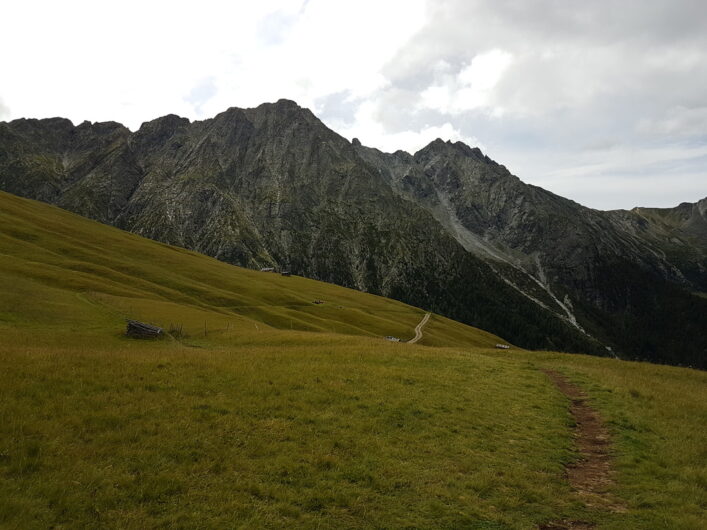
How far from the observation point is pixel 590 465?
64.5 ft

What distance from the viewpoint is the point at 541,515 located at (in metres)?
14.5

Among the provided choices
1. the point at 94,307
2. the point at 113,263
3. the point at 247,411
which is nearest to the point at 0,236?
the point at 113,263

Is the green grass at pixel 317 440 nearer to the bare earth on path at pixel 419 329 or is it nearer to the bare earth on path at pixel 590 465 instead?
the bare earth on path at pixel 590 465

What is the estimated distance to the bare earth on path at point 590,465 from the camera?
15.8 meters

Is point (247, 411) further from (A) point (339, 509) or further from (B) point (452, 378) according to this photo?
(B) point (452, 378)

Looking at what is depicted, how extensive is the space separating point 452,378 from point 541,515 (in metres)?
16.9

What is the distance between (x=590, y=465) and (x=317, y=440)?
12696 mm

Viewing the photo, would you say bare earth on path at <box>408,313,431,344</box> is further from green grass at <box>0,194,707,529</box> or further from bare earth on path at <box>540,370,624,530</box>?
bare earth on path at <box>540,370,624,530</box>

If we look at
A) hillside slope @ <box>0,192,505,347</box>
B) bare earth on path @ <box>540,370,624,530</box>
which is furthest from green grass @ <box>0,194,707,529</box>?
hillside slope @ <box>0,192,505,347</box>

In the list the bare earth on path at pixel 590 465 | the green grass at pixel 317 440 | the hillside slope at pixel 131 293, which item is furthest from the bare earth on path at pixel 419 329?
the bare earth on path at pixel 590 465

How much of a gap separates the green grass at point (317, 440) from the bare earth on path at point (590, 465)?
509 mm

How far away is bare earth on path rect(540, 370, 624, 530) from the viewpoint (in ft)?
51.9

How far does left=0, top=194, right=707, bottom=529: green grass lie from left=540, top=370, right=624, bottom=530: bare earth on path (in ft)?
1.67

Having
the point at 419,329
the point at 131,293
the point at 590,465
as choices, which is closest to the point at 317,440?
the point at 590,465
